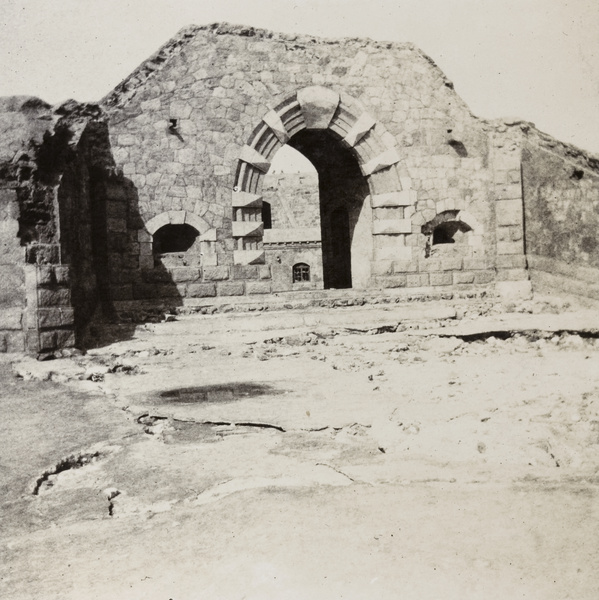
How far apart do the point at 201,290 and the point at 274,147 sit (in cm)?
256

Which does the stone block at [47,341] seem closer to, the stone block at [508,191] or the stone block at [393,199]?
the stone block at [393,199]

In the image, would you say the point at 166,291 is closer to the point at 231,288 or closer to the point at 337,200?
the point at 231,288

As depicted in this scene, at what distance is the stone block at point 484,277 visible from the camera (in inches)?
415

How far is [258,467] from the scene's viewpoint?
3.07 meters

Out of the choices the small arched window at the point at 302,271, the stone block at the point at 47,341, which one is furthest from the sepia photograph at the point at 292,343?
the small arched window at the point at 302,271

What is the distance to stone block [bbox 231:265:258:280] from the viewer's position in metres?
9.52

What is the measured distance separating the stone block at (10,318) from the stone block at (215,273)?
3.06 meters

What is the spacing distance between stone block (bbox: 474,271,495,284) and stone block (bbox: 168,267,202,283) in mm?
4647

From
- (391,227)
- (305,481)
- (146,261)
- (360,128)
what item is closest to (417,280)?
(391,227)

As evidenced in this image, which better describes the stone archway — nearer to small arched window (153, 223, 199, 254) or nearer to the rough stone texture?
the rough stone texture

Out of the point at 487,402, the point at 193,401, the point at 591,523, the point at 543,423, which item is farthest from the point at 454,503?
the point at 193,401

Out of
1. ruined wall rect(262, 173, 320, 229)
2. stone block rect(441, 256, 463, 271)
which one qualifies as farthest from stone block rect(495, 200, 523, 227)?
ruined wall rect(262, 173, 320, 229)

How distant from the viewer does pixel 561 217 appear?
10.1 metres

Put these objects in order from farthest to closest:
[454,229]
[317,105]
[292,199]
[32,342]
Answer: [292,199] → [454,229] → [317,105] → [32,342]
